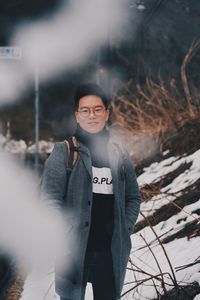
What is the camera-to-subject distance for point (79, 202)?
2.46 metres

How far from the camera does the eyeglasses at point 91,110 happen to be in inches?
102

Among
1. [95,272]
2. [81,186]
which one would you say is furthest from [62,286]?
[81,186]

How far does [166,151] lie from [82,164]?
17.5 ft

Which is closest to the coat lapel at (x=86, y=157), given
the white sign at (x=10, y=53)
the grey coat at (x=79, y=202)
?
the grey coat at (x=79, y=202)

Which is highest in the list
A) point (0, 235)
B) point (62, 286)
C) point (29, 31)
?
point (29, 31)

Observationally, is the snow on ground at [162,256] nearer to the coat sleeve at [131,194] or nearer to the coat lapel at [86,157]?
the coat sleeve at [131,194]

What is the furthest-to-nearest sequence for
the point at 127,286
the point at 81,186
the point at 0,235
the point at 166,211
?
the point at 0,235, the point at 166,211, the point at 127,286, the point at 81,186

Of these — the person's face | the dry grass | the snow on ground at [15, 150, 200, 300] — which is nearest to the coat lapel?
the person's face

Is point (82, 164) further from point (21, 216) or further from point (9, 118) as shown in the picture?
point (9, 118)

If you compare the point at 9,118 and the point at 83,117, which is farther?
the point at 9,118

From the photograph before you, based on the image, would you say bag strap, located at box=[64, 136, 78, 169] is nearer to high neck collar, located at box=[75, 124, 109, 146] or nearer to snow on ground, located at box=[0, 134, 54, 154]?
high neck collar, located at box=[75, 124, 109, 146]

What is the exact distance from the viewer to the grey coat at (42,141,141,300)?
2.46 metres

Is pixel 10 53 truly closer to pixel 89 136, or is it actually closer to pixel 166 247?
pixel 166 247

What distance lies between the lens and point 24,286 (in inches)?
172
